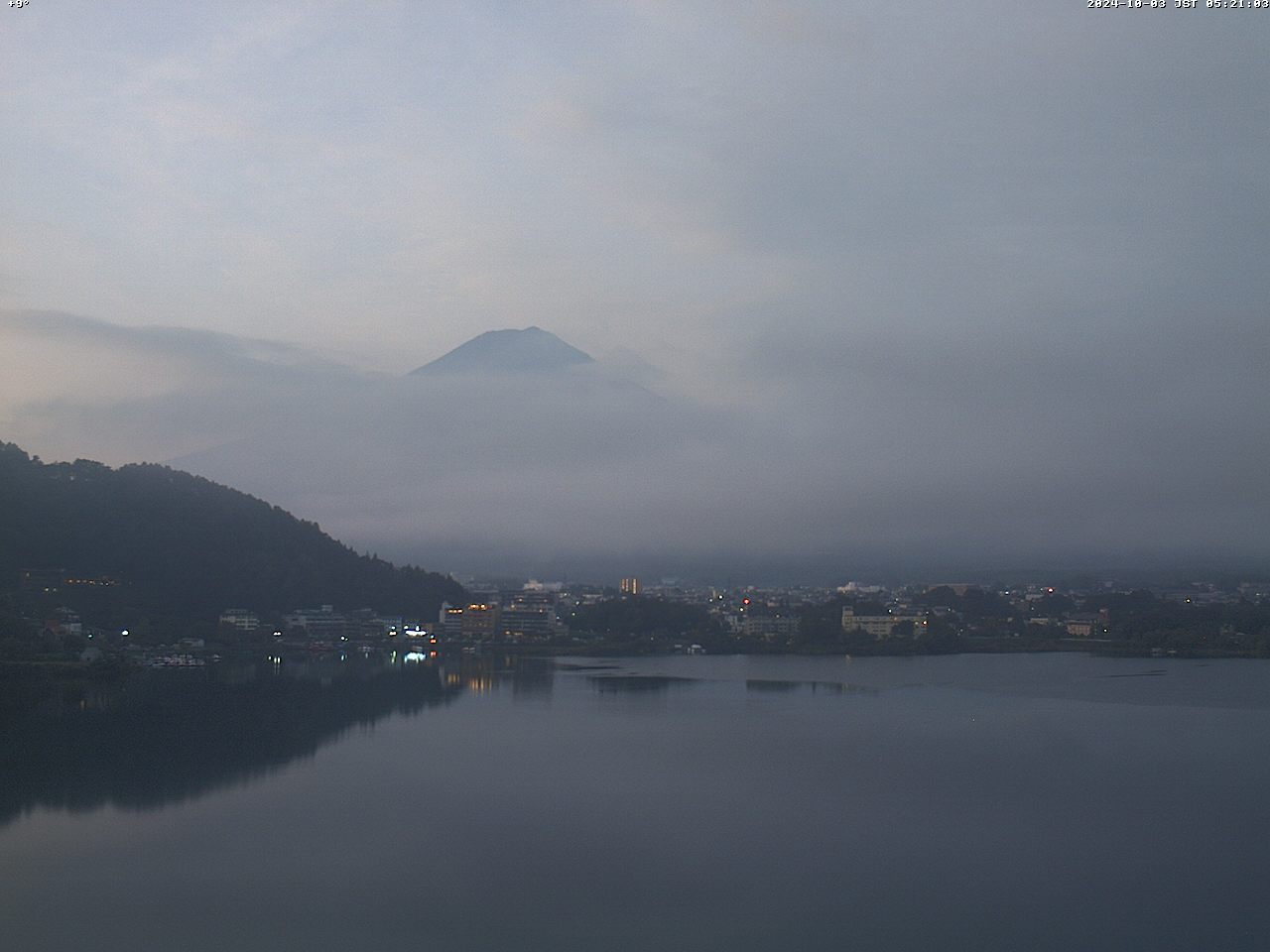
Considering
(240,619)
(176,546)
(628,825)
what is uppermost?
(176,546)

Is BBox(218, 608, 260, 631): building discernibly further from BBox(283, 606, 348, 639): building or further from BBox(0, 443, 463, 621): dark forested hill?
BBox(283, 606, 348, 639): building

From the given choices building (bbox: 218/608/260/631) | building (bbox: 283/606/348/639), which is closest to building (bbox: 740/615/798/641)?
building (bbox: 283/606/348/639)

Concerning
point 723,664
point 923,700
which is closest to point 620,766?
point 923,700

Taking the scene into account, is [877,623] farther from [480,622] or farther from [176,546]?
[176,546]

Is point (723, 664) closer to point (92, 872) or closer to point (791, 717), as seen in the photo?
point (791, 717)

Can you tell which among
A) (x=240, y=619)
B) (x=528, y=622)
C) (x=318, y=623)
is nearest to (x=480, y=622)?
(x=528, y=622)

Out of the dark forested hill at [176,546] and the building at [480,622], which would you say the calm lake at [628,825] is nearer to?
the dark forested hill at [176,546]
